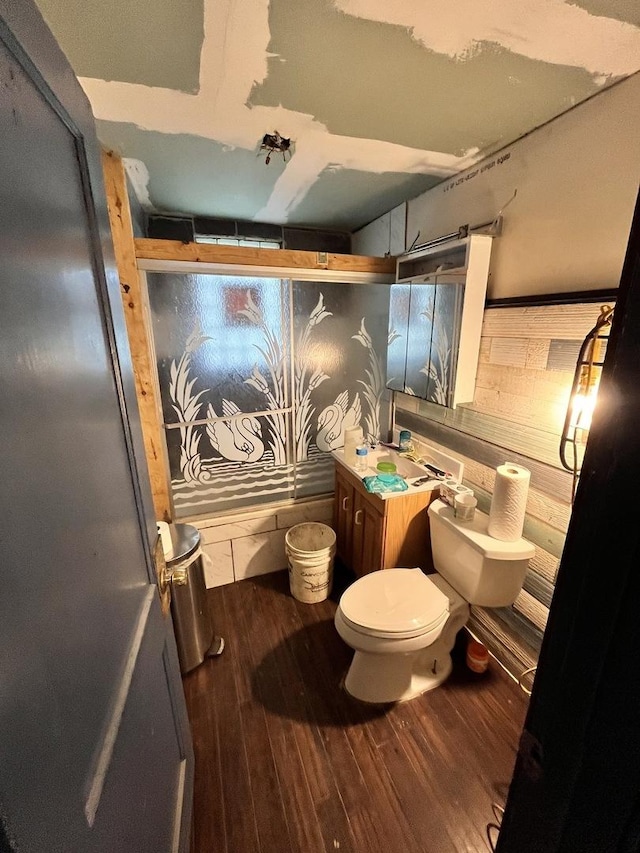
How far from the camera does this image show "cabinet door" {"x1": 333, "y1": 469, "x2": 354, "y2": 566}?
2.06 metres

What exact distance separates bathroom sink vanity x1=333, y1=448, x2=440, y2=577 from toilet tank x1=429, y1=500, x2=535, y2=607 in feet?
0.56

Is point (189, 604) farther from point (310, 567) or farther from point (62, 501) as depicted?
point (62, 501)

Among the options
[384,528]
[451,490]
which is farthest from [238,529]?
Answer: [451,490]

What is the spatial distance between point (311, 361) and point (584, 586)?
182 centimetres

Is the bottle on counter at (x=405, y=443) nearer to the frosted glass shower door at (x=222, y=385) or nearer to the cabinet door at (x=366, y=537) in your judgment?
the cabinet door at (x=366, y=537)

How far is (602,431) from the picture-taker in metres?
0.37

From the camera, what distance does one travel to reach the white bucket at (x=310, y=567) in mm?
1953

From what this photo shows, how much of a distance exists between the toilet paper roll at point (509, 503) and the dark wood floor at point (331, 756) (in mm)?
752

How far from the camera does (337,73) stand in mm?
Result: 1049

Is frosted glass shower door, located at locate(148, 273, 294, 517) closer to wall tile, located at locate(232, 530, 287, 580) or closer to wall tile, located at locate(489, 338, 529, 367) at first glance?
wall tile, located at locate(232, 530, 287, 580)

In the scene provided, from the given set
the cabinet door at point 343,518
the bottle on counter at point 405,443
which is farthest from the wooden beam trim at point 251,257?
the cabinet door at point 343,518

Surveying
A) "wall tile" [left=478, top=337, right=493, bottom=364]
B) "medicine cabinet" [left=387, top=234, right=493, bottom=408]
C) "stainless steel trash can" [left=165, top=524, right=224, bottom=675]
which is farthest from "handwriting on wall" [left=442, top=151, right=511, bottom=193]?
"stainless steel trash can" [left=165, top=524, right=224, bottom=675]

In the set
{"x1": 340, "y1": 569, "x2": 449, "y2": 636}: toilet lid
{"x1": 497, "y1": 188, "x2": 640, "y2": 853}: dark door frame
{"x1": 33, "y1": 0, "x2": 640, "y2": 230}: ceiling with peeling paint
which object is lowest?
{"x1": 340, "y1": 569, "x2": 449, "y2": 636}: toilet lid

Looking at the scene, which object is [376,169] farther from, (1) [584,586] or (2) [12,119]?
(1) [584,586]
